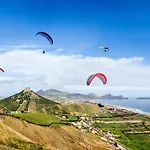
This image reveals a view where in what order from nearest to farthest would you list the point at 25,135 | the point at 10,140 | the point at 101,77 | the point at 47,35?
1. the point at 47,35
2. the point at 101,77
3. the point at 10,140
4. the point at 25,135

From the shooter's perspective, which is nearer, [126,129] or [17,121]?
[17,121]

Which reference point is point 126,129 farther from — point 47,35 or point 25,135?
point 47,35

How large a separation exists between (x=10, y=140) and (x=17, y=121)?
31.4 meters

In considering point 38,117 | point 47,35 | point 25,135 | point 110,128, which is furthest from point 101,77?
point 110,128

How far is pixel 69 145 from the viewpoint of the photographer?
95.9m

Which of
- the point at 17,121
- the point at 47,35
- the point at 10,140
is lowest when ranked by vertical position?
the point at 10,140

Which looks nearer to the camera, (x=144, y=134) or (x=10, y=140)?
(x=10, y=140)

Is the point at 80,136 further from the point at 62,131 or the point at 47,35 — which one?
the point at 47,35

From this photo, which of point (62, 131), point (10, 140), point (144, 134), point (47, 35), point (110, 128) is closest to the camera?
point (47, 35)

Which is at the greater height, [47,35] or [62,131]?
[47,35]

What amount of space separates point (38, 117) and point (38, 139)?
6798 cm

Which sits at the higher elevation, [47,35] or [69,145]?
[47,35]

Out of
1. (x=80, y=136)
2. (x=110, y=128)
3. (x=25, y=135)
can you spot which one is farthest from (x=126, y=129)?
(x=25, y=135)

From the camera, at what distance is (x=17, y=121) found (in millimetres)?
99625
